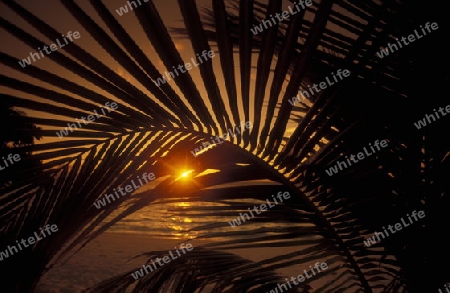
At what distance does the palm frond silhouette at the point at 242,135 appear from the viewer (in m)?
0.89

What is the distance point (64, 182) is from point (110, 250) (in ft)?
44.3

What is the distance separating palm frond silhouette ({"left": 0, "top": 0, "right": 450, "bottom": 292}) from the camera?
887mm

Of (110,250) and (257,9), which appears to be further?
(110,250)

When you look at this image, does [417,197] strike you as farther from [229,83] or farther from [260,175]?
[229,83]

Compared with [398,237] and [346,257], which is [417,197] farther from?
[346,257]

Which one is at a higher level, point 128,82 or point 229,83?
point 128,82

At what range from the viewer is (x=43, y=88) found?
0.90 m

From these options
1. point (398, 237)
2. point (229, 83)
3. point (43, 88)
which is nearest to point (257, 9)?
point (229, 83)

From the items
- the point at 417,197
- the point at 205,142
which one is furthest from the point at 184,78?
the point at 417,197

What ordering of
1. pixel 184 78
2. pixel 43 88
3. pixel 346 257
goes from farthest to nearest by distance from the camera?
pixel 346 257 → pixel 184 78 → pixel 43 88

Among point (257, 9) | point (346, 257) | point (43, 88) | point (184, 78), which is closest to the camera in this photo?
point (43, 88)

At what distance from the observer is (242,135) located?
1.18 meters

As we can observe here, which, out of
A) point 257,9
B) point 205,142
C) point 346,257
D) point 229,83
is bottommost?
point 346,257

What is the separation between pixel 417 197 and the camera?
127cm
